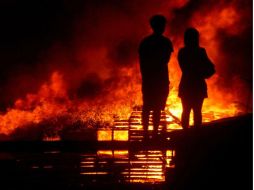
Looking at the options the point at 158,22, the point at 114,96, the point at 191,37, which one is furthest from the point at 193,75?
the point at 114,96

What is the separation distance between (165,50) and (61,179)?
4.03 meters

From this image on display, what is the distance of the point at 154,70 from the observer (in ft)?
23.4

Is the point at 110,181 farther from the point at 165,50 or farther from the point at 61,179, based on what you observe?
the point at 165,50

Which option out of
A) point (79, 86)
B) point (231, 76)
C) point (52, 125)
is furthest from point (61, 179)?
point (231, 76)

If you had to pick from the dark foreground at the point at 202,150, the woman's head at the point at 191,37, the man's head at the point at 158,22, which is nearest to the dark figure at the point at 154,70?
the man's head at the point at 158,22

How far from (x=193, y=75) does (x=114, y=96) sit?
8.29m

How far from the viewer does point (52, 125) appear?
14.9 metres

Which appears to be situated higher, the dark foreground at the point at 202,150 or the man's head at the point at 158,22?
the man's head at the point at 158,22

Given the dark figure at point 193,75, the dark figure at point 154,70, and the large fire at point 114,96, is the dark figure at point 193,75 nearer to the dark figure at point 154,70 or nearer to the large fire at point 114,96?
the dark figure at point 154,70

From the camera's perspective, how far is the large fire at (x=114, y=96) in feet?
49.1

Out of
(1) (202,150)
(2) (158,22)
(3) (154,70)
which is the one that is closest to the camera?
(1) (202,150)

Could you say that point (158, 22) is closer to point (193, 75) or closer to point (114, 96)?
point (193, 75)

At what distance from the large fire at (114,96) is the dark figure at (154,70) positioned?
744 cm

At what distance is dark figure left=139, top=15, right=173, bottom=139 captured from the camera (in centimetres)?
704
